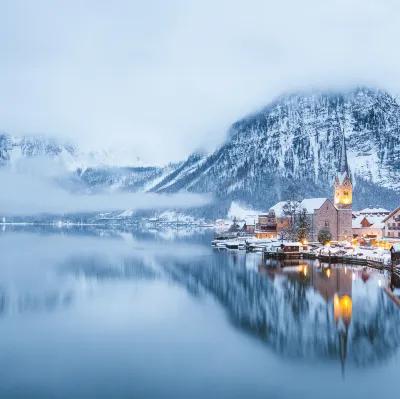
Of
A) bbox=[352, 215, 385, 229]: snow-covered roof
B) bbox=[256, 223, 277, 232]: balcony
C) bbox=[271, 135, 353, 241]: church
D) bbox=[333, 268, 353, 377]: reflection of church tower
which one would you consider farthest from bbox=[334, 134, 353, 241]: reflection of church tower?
bbox=[333, 268, 353, 377]: reflection of church tower

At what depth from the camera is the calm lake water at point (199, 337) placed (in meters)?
26.2

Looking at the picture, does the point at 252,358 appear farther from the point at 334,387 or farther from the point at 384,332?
the point at 384,332

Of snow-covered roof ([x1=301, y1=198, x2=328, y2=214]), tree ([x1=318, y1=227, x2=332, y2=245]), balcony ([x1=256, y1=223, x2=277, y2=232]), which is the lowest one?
tree ([x1=318, y1=227, x2=332, y2=245])

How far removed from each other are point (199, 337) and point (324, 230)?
245 ft

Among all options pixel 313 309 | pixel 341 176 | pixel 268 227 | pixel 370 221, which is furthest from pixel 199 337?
pixel 370 221

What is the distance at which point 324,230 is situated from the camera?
4154 inches

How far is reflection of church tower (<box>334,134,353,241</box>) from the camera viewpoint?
11425 centimetres

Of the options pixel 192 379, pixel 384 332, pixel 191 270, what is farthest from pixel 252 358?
pixel 191 270

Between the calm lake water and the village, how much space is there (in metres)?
24.5

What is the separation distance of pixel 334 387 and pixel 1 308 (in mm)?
31775

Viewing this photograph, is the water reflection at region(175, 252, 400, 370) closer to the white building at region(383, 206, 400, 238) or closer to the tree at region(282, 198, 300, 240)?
the white building at region(383, 206, 400, 238)

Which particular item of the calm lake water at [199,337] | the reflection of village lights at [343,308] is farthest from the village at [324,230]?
the reflection of village lights at [343,308]

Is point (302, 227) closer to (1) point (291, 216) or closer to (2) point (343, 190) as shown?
(1) point (291, 216)

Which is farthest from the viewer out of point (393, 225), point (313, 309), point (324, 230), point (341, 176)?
point (341, 176)
